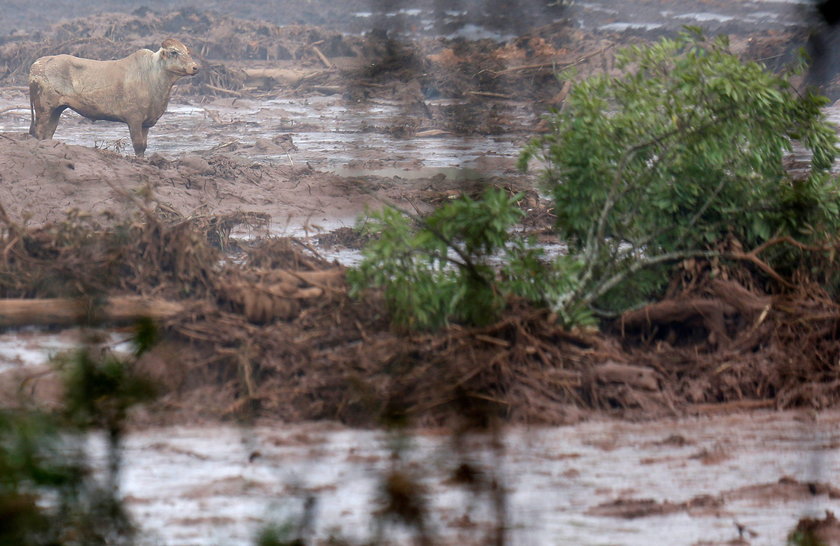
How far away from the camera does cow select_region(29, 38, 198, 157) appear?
8499mm

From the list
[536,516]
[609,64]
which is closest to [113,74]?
[609,64]

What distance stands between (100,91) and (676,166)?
6.31 meters

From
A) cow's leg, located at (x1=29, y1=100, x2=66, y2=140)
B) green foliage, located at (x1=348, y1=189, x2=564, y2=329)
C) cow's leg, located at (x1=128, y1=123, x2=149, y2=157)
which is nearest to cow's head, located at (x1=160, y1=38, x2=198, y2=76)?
cow's leg, located at (x1=128, y1=123, x2=149, y2=157)

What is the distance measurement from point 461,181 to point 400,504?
473 mm

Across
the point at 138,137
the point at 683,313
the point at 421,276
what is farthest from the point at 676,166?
the point at 138,137

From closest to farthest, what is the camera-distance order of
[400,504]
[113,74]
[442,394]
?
[400,504] → [442,394] → [113,74]

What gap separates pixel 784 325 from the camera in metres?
3.54

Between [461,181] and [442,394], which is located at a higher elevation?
[461,181]

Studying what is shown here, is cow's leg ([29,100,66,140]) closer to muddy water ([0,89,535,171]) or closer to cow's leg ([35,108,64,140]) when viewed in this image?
cow's leg ([35,108,64,140])

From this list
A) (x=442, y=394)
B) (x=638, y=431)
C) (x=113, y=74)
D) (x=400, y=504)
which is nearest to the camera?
(x=400, y=504)

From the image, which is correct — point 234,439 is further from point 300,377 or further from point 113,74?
point 113,74

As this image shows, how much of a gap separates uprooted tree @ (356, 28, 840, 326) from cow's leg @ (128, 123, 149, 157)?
546cm

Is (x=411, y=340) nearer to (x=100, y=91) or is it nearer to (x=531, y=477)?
(x=531, y=477)

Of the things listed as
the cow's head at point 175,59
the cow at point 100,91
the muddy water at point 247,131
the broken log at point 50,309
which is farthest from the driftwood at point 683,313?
the cow's head at point 175,59
